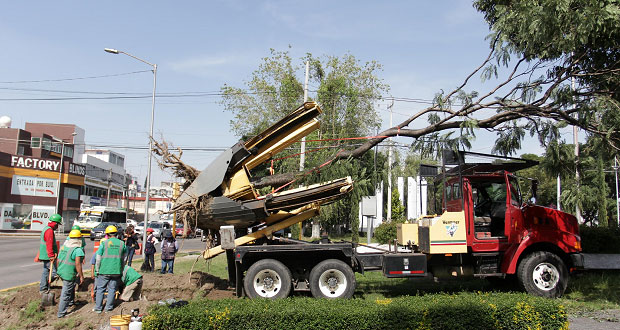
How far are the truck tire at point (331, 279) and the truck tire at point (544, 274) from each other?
11.8 ft

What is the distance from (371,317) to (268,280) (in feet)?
11.0

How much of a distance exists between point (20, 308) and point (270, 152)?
→ 5.78m

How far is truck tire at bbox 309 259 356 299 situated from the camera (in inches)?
361

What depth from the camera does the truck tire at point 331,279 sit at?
30.1 ft

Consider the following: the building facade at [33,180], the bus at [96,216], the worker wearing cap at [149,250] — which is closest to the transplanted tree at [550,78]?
the worker wearing cap at [149,250]

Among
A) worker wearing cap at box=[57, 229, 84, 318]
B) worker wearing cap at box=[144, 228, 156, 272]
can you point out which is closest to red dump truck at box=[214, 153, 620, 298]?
worker wearing cap at box=[57, 229, 84, 318]

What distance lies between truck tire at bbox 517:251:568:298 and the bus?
113 ft

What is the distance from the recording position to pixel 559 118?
1026 cm

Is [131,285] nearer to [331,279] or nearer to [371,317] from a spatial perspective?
[331,279]

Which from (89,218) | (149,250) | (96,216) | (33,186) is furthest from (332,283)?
(33,186)

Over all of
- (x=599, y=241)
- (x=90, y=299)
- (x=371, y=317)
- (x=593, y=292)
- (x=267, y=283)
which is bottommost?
(x=90, y=299)

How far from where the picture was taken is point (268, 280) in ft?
30.6

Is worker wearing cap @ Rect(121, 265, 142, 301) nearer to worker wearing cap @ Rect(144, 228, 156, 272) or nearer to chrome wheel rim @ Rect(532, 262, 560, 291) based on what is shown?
worker wearing cap @ Rect(144, 228, 156, 272)

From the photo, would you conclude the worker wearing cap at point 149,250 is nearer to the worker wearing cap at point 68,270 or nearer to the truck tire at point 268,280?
the worker wearing cap at point 68,270
